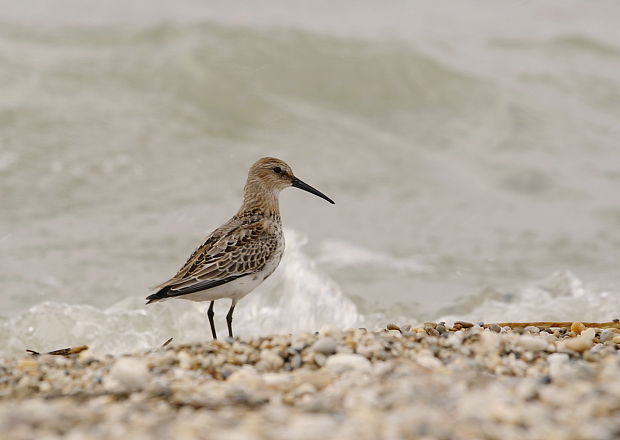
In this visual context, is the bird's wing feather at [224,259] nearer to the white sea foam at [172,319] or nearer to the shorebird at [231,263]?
the shorebird at [231,263]

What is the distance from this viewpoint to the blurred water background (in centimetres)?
891

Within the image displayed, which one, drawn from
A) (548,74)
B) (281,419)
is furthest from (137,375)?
(548,74)

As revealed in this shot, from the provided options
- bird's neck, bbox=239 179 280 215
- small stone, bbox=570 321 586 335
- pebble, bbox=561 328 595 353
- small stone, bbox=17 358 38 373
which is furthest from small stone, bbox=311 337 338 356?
bird's neck, bbox=239 179 280 215

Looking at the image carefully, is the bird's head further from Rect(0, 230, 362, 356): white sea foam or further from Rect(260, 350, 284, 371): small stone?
Rect(260, 350, 284, 371): small stone

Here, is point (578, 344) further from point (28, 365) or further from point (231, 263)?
point (28, 365)

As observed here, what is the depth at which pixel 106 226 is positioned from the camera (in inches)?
437

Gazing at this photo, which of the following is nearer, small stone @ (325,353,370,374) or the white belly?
small stone @ (325,353,370,374)

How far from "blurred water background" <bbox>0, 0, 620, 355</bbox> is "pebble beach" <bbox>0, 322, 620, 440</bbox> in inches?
112

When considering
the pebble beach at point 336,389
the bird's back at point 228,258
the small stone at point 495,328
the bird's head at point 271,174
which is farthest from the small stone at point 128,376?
the bird's head at point 271,174

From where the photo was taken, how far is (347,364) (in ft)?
15.4

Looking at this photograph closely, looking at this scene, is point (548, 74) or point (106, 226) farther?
point (548, 74)

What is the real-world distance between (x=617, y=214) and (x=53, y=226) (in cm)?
695

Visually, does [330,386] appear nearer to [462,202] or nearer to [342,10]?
[462,202]

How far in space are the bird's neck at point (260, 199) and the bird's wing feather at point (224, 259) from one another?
1.40 ft
